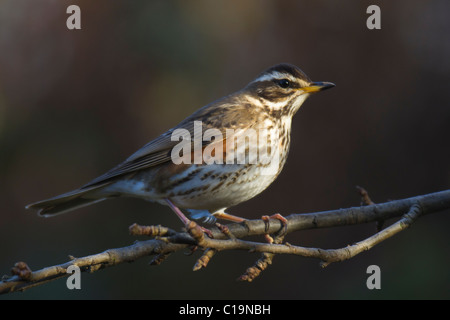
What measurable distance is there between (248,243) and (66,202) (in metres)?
2.15

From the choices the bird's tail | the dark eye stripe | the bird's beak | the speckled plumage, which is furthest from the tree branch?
the dark eye stripe

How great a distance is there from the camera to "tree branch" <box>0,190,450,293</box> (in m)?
2.53

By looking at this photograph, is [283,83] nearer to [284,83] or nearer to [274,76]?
[284,83]

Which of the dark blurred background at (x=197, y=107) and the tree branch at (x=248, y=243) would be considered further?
the dark blurred background at (x=197, y=107)

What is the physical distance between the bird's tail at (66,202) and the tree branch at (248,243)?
4.06 ft

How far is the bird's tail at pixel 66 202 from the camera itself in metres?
4.40

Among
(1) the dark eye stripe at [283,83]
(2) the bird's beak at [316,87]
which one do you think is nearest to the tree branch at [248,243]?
(2) the bird's beak at [316,87]

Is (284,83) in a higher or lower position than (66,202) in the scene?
higher

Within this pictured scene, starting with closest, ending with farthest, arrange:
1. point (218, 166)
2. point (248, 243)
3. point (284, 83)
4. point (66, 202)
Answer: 1. point (248, 243)
2. point (218, 166)
3. point (66, 202)
4. point (284, 83)

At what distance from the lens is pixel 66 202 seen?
4.56 metres

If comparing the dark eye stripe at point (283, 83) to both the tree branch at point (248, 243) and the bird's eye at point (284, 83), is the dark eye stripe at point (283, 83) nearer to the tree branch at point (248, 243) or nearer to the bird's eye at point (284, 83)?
the bird's eye at point (284, 83)

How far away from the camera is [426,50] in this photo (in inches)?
244

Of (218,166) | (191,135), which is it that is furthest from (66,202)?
(218,166)

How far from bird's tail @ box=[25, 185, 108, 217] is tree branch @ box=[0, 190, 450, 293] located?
1.24m
